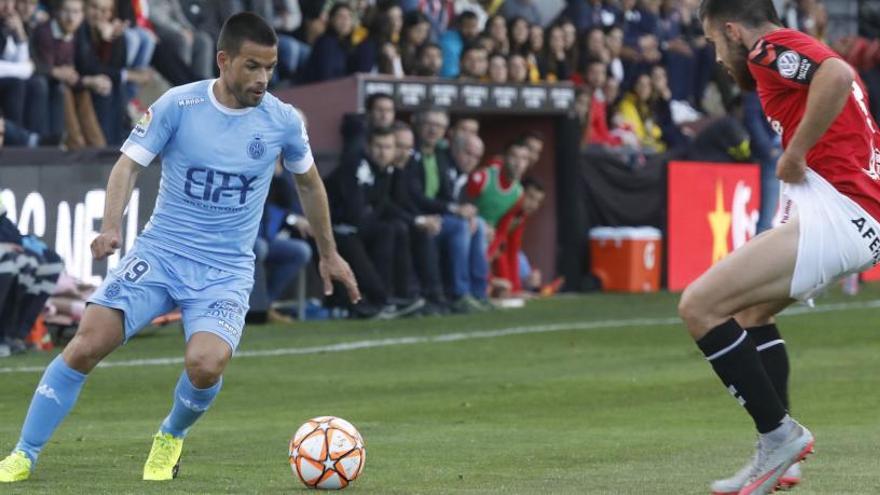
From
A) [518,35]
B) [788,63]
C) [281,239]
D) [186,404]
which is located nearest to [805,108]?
[788,63]

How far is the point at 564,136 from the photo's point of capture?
22.4 meters

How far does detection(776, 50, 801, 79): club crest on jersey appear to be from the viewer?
729 cm

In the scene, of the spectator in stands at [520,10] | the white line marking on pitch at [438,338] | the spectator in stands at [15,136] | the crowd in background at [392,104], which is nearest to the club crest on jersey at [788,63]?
the white line marking on pitch at [438,338]

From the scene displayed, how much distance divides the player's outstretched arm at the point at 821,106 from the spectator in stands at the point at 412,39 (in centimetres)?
1403

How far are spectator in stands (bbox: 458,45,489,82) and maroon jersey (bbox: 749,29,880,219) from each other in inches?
548

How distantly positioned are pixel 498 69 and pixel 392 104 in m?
2.80

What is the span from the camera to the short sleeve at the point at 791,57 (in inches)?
286

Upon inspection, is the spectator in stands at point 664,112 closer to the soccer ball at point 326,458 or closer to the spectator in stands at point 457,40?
the spectator in stands at point 457,40

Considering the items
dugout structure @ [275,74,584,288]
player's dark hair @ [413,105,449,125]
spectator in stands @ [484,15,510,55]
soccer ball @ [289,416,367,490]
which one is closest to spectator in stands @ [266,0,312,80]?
dugout structure @ [275,74,584,288]

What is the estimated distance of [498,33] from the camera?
2266 cm

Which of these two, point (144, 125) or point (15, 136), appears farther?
point (15, 136)

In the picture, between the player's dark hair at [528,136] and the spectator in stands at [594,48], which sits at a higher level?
the spectator in stands at [594,48]

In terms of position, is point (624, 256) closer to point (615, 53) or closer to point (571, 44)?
point (571, 44)

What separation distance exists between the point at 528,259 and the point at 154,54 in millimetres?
5851
